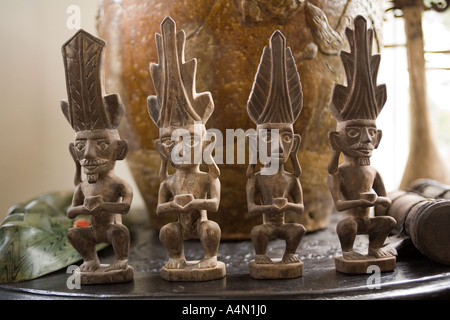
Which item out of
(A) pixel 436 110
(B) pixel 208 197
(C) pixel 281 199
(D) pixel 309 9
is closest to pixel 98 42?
(B) pixel 208 197

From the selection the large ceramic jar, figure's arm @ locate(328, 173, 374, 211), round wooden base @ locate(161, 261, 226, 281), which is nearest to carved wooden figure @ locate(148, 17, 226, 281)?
round wooden base @ locate(161, 261, 226, 281)

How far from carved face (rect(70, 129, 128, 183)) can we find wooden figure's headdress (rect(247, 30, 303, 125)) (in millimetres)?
361

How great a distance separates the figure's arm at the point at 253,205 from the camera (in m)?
1.38

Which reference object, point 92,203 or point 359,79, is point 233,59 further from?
point 92,203

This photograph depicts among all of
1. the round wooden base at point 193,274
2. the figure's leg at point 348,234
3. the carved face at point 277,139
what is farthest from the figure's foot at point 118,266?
the figure's leg at point 348,234

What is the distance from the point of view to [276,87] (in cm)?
139

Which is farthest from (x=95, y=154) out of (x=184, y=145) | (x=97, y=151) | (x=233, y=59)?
(x=233, y=59)

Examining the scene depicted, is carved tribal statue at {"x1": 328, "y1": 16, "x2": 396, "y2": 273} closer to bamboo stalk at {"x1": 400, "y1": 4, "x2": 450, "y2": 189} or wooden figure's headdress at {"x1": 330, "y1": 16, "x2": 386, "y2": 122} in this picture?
wooden figure's headdress at {"x1": 330, "y1": 16, "x2": 386, "y2": 122}

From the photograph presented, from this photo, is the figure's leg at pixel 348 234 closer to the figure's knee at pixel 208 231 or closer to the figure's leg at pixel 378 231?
the figure's leg at pixel 378 231

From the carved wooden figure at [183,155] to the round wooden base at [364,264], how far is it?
1.00 feet

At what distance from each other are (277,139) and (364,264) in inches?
15.1

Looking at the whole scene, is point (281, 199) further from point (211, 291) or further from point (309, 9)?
point (309, 9)

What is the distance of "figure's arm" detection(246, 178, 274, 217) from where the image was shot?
1.38 meters
